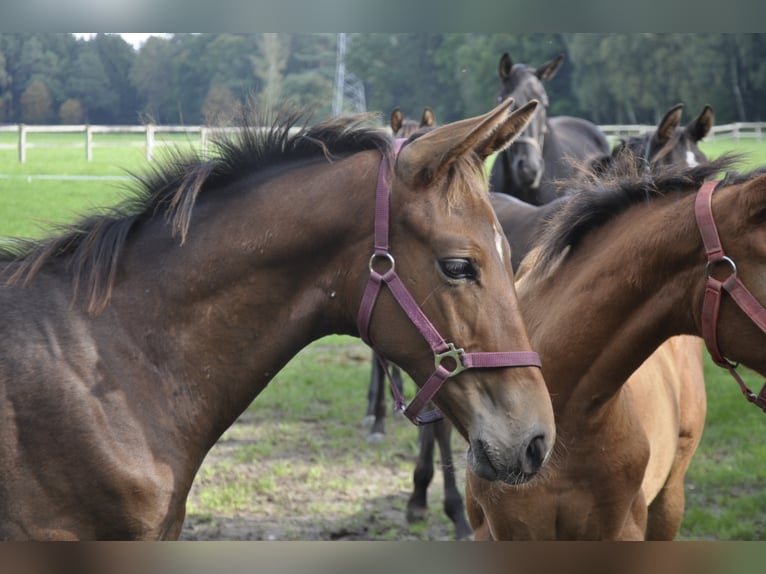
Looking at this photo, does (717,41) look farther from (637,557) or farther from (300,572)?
(300,572)

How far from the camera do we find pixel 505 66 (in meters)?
6.59

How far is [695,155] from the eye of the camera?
566cm

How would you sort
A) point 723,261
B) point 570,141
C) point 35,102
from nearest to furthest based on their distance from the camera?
point 723,261 < point 35,102 < point 570,141

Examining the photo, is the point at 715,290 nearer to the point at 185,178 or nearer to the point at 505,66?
the point at 185,178

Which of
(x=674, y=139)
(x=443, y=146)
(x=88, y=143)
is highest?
(x=674, y=139)

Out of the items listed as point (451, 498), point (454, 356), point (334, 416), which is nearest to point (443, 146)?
point (454, 356)

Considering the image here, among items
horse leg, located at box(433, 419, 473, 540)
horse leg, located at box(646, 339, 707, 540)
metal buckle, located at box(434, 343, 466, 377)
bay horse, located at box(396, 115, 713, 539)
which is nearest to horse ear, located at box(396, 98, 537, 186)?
metal buckle, located at box(434, 343, 466, 377)

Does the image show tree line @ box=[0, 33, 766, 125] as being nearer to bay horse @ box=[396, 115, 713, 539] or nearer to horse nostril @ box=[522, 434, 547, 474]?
bay horse @ box=[396, 115, 713, 539]

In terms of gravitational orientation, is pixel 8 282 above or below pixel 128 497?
above

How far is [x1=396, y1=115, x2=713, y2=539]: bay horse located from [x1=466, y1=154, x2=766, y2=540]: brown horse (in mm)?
195

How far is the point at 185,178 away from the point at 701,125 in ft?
14.9

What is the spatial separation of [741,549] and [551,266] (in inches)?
40.2

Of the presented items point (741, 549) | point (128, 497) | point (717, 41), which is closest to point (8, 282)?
point (128, 497)

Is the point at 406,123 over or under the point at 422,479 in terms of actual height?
over
